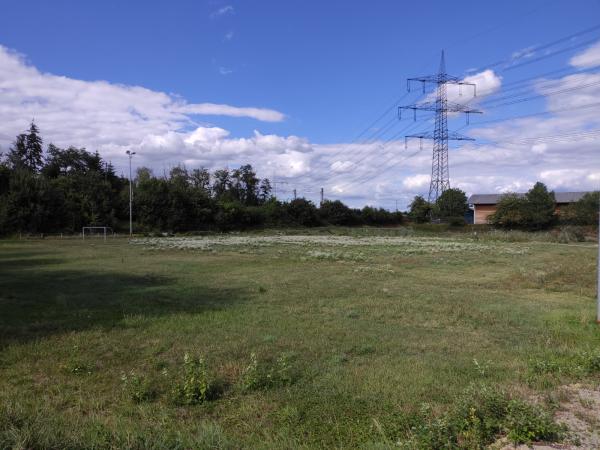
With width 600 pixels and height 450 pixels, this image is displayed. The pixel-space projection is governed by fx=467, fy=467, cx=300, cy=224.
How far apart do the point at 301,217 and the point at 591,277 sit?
74770mm

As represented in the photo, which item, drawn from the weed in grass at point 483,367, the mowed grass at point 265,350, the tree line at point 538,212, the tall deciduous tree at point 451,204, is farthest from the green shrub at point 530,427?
the tall deciduous tree at point 451,204

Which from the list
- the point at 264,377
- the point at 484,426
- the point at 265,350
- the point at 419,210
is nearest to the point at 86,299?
the point at 265,350

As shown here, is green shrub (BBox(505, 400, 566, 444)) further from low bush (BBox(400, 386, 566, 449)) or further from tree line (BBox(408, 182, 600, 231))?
tree line (BBox(408, 182, 600, 231))

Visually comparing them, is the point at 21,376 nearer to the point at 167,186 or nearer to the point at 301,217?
the point at 167,186

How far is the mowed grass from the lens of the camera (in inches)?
195


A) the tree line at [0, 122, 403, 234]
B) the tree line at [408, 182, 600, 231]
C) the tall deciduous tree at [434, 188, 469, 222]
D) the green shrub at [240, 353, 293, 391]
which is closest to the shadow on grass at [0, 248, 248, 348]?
the green shrub at [240, 353, 293, 391]

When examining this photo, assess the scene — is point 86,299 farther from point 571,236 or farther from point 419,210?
point 419,210

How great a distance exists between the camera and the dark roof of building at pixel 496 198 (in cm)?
9838

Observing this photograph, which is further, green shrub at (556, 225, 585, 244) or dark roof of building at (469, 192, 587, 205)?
dark roof of building at (469, 192, 587, 205)

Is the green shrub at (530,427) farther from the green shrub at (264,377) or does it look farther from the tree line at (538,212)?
the tree line at (538,212)

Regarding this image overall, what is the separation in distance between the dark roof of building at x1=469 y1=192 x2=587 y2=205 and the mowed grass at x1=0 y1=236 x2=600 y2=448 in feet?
297

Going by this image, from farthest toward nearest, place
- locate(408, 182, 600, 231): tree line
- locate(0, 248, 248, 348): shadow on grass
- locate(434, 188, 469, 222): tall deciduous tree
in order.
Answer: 1. locate(434, 188, 469, 222): tall deciduous tree
2. locate(408, 182, 600, 231): tree line
3. locate(0, 248, 248, 348): shadow on grass

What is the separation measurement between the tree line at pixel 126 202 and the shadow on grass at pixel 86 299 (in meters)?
49.8

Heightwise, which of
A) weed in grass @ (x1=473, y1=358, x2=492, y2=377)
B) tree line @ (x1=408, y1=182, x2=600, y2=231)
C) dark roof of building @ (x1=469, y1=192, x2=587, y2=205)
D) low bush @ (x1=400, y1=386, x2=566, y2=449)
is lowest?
weed in grass @ (x1=473, y1=358, x2=492, y2=377)
